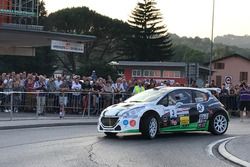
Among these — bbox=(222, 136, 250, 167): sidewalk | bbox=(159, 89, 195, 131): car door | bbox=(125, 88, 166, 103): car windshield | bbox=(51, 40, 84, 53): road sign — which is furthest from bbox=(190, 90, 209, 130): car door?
bbox=(51, 40, 84, 53): road sign

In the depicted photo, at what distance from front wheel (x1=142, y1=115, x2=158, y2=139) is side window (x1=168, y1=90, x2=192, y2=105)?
0.97 metres

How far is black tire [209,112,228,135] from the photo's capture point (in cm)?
1750

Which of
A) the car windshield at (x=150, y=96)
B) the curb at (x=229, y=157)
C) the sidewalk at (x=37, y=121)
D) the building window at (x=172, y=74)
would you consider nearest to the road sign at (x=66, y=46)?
the sidewalk at (x=37, y=121)

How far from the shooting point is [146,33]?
8656cm

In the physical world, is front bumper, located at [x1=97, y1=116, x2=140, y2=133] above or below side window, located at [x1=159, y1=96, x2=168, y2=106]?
below

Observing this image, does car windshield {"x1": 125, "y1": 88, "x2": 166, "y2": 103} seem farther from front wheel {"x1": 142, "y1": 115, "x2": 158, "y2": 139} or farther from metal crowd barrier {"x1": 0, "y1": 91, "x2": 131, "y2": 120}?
metal crowd barrier {"x1": 0, "y1": 91, "x2": 131, "y2": 120}

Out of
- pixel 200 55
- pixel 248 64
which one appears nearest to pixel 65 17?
pixel 248 64

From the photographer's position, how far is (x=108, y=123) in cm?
1588

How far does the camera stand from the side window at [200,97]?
17.4 m

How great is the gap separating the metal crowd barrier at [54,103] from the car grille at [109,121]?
6314 mm

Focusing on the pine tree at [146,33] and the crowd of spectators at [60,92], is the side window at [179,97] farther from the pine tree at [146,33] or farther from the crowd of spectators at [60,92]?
the pine tree at [146,33]

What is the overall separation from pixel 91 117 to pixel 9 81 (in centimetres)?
395

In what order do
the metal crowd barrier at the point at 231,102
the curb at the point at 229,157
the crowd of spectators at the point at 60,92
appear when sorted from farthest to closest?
the metal crowd barrier at the point at 231,102
the crowd of spectators at the point at 60,92
the curb at the point at 229,157

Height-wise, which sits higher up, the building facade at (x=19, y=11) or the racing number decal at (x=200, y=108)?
the building facade at (x=19, y=11)
